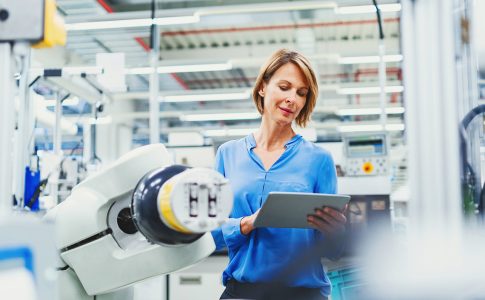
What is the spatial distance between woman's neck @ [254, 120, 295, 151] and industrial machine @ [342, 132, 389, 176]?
2590 millimetres

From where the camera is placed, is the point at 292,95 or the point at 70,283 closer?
the point at 70,283

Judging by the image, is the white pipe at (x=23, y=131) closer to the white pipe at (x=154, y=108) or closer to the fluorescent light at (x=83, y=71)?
the fluorescent light at (x=83, y=71)

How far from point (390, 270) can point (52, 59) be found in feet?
25.0

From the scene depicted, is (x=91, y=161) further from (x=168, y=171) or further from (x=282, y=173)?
(x=168, y=171)

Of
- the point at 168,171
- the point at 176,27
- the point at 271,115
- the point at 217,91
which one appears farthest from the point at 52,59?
the point at 168,171

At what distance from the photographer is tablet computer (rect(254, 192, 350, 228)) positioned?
3.80 ft

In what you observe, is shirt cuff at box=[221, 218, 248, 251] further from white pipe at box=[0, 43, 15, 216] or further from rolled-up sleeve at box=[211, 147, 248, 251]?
white pipe at box=[0, 43, 15, 216]

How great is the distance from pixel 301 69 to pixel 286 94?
0.08 metres

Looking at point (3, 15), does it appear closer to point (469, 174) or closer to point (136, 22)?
point (469, 174)

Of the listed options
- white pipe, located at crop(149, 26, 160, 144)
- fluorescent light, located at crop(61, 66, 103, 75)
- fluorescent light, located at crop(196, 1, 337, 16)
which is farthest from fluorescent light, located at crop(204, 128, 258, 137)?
fluorescent light, located at crop(61, 66, 103, 75)

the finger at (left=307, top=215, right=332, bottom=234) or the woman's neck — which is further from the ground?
the woman's neck

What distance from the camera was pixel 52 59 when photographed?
7480 millimetres

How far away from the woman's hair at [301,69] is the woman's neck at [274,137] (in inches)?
2.6

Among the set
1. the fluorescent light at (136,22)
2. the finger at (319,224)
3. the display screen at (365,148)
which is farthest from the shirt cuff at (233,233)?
the fluorescent light at (136,22)
